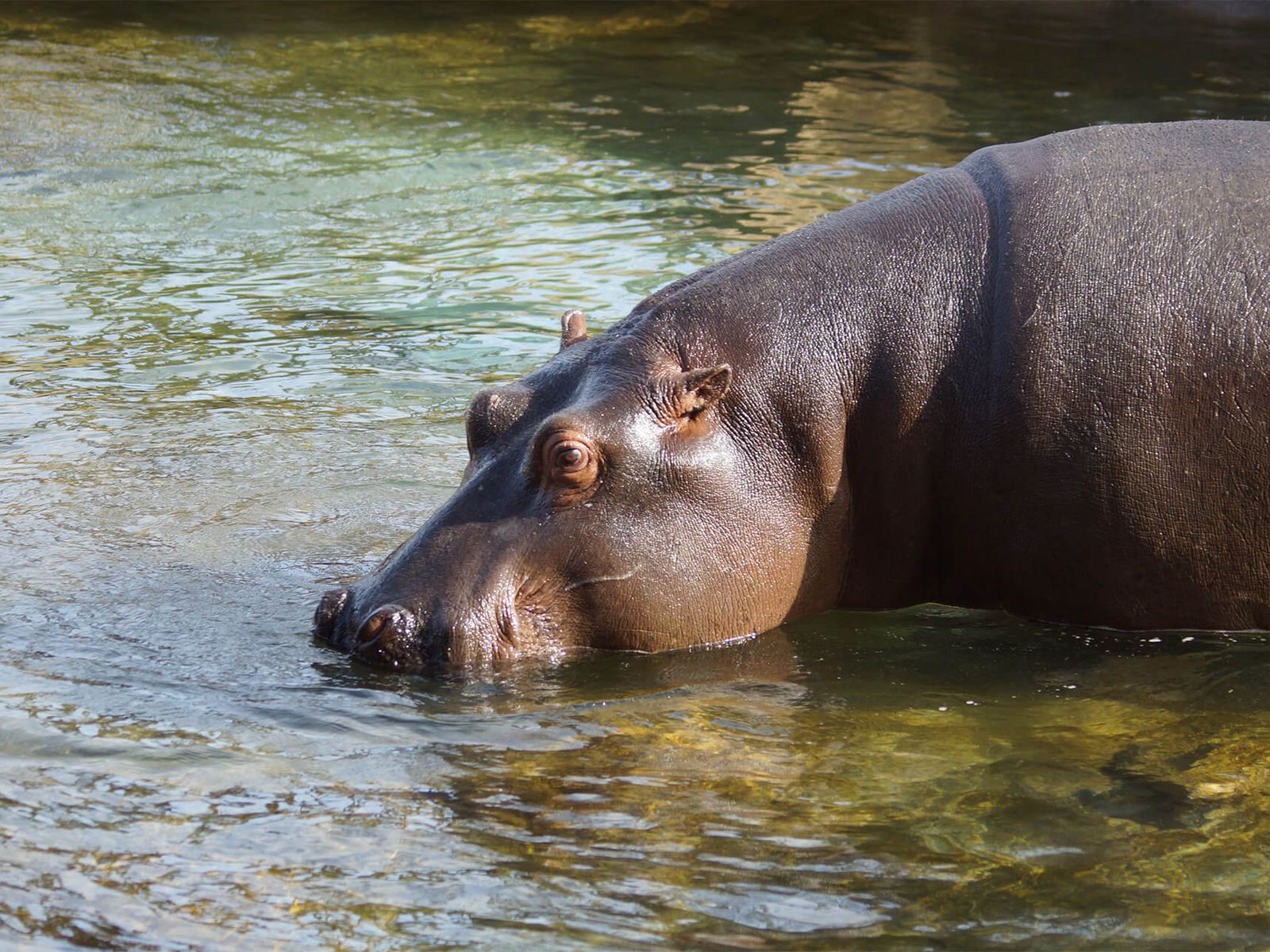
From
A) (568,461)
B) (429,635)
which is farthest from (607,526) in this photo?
(429,635)

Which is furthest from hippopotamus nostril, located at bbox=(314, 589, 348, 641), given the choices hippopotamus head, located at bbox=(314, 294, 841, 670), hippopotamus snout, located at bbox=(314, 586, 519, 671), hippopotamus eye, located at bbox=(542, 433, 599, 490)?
hippopotamus eye, located at bbox=(542, 433, 599, 490)

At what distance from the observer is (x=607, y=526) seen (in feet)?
16.5

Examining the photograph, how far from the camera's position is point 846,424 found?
522cm

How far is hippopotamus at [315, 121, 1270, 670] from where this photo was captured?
4973 mm

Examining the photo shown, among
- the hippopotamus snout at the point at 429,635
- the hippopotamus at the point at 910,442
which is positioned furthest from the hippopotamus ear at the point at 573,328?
the hippopotamus snout at the point at 429,635

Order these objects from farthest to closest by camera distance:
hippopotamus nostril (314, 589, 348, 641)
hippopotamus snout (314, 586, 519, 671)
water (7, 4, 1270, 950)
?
hippopotamus nostril (314, 589, 348, 641), hippopotamus snout (314, 586, 519, 671), water (7, 4, 1270, 950)

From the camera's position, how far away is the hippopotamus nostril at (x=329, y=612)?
204 inches

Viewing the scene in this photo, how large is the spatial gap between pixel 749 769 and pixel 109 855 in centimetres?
158

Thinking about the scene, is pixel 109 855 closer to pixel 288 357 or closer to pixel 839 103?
pixel 288 357

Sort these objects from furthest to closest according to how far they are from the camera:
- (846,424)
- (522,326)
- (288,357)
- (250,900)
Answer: (522,326) < (288,357) < (846,424) < (250,900)

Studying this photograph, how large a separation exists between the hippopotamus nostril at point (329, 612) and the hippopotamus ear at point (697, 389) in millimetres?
1149

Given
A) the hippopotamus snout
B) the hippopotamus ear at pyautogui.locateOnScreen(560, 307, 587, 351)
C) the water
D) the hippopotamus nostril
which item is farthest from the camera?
the hippopotamus ear at pyautogui.locateOnScreen(560, 307, 587, 351)

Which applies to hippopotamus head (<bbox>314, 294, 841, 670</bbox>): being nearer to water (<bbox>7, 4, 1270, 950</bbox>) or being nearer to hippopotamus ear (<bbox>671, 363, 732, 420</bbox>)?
hippopotamus ear (<bbox>671, 363, 732, 420</bbox>)

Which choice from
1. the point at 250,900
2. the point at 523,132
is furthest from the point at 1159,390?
the point at 523,132
